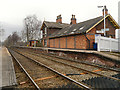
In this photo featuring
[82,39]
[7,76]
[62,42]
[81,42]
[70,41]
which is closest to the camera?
[7,76]

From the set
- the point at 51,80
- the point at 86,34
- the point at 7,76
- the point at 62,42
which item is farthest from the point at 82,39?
the point at 7,76

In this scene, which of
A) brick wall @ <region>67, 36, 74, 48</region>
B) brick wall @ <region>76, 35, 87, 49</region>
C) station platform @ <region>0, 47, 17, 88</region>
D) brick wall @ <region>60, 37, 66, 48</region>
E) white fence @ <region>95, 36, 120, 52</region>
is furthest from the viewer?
brick wall @ <region>60, 37, 66, 48</region>

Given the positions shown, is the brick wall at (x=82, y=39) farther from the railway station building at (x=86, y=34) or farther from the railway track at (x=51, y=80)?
the railway track at (x=51, y=80)

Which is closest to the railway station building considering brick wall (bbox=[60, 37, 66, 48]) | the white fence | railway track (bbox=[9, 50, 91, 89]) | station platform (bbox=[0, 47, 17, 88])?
brick wall (bbox=[60, 37, 66, 48])

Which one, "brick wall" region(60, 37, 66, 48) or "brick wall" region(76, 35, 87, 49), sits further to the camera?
"brick wall" region(60, 37, 66, 48)

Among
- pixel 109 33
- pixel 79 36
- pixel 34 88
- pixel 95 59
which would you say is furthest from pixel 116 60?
pixel 109 33

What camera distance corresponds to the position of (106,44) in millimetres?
Answer: 11820

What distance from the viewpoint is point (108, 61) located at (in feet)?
28.3

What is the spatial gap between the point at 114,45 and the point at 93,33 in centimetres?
377

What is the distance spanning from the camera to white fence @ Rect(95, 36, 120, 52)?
11.3m

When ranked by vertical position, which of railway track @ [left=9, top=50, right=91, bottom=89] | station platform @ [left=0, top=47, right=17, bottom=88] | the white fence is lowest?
railway track @ [left=9, top=50, right=91, bottom=89]

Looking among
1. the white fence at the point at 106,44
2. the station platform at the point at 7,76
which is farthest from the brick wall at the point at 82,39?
the station platform at the point at 7,76

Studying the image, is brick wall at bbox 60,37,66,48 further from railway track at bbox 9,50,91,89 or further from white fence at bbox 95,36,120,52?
railway track at bbox 9,50,91,89

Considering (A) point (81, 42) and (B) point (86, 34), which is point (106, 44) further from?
(A) point (81, 42)
